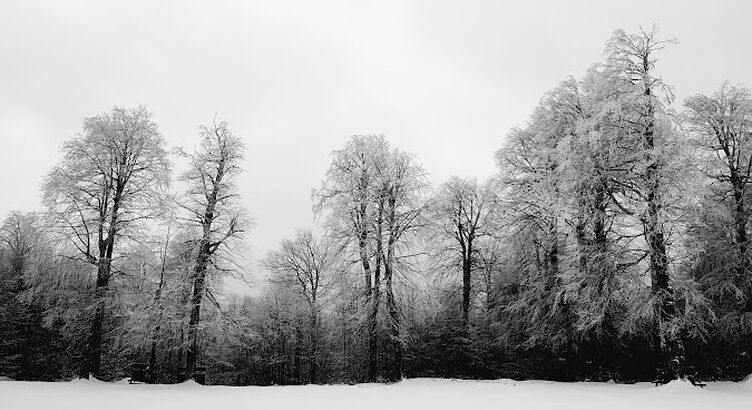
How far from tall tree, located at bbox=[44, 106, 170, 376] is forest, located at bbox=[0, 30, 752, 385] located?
3.2 inches

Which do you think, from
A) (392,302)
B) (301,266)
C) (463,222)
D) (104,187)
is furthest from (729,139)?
(301,266)

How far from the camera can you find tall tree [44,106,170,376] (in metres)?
18.6

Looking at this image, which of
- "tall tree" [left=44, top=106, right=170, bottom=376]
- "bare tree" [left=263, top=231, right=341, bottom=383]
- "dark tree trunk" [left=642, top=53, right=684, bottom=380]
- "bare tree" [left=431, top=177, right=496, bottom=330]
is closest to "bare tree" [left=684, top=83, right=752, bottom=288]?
"dark tree trunk" [left=642, top=53, right=684, bottom=380]

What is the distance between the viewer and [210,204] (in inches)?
797

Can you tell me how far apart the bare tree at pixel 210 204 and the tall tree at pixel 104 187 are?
4.54ft

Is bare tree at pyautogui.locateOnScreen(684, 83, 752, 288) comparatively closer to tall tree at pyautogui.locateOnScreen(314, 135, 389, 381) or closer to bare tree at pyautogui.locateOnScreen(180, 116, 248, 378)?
tall tree at pyautogui.locateOnScreen(314, 135, 389, 381)

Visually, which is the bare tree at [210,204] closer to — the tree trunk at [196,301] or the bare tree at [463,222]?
the tree trunk at [196,301]

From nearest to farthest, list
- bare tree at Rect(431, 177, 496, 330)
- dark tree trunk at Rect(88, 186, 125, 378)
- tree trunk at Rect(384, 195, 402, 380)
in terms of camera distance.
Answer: dark tree trunk at Rect(88, 186, 125, 378)
tree trunk at Rect(384, 195, 402, 380)
bare tree at Rect(431, 177, 496, 330)

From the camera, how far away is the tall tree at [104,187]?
1862cm

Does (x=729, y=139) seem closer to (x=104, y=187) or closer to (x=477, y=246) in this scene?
(x=477, y=246)

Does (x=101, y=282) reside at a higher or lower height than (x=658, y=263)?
lower

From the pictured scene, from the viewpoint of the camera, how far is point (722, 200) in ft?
53.6

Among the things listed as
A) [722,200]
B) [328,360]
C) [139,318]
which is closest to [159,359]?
[328,360]

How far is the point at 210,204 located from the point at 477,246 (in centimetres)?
1448
